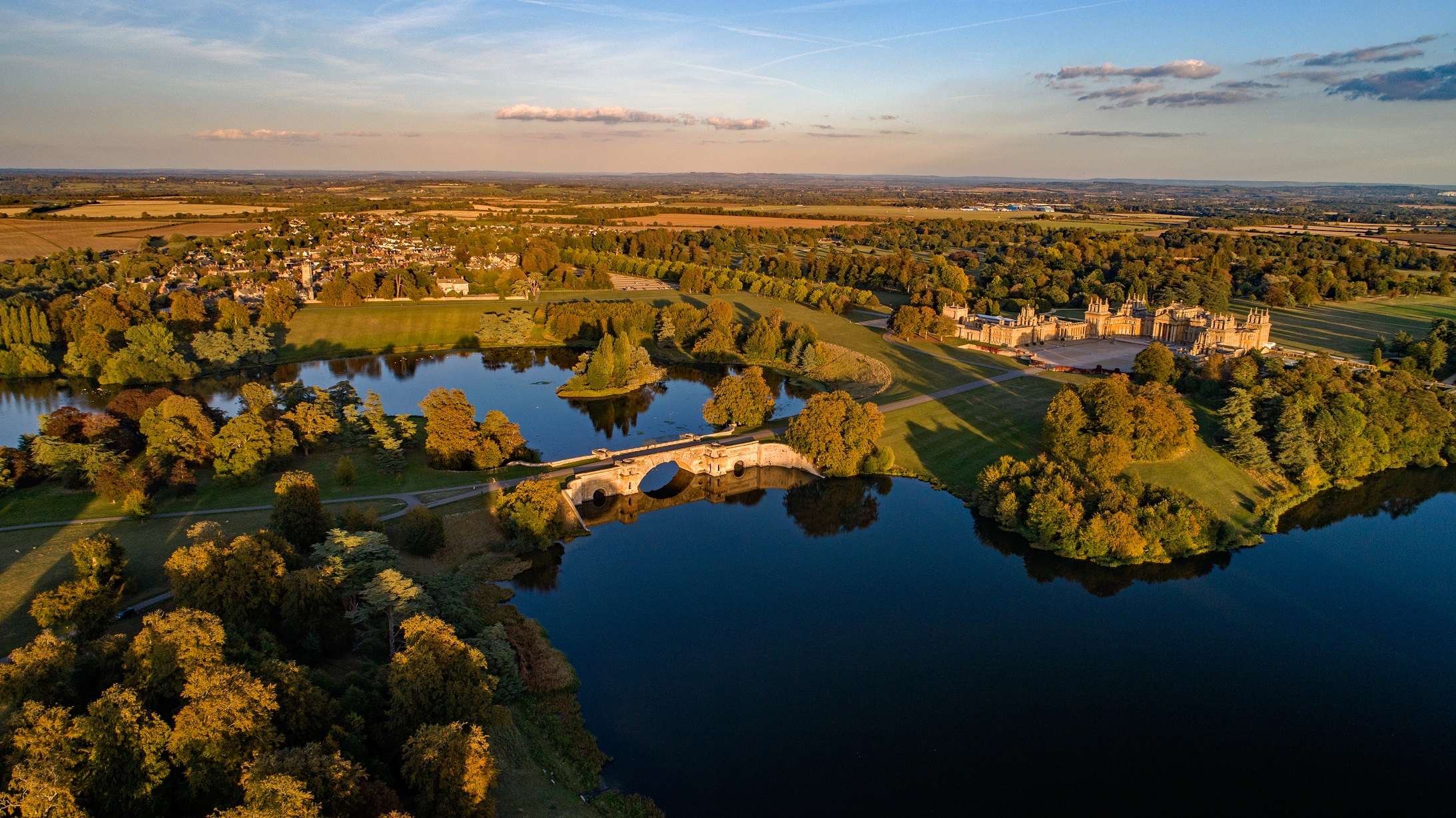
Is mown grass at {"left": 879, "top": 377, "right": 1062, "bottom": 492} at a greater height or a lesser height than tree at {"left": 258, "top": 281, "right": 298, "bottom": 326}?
lesser

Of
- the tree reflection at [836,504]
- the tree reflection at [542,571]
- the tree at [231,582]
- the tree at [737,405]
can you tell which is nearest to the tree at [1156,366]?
the tree reflection at [836,504]

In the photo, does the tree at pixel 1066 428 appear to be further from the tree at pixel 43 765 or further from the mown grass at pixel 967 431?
the tree at pixel 43 765

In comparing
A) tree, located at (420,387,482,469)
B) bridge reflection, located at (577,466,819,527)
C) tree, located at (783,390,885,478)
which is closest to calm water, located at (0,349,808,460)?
tree, located at (420,387,482,469)

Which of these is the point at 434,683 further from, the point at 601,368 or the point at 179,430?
the point at 601,368

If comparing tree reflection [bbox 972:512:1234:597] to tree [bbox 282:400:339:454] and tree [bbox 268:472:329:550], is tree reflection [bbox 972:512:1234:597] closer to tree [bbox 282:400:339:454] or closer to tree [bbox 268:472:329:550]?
tree [bbox 268:472:329:550]

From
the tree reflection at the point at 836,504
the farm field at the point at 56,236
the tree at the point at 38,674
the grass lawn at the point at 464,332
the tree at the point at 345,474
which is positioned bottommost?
the tree reflection at the point at 836,504
